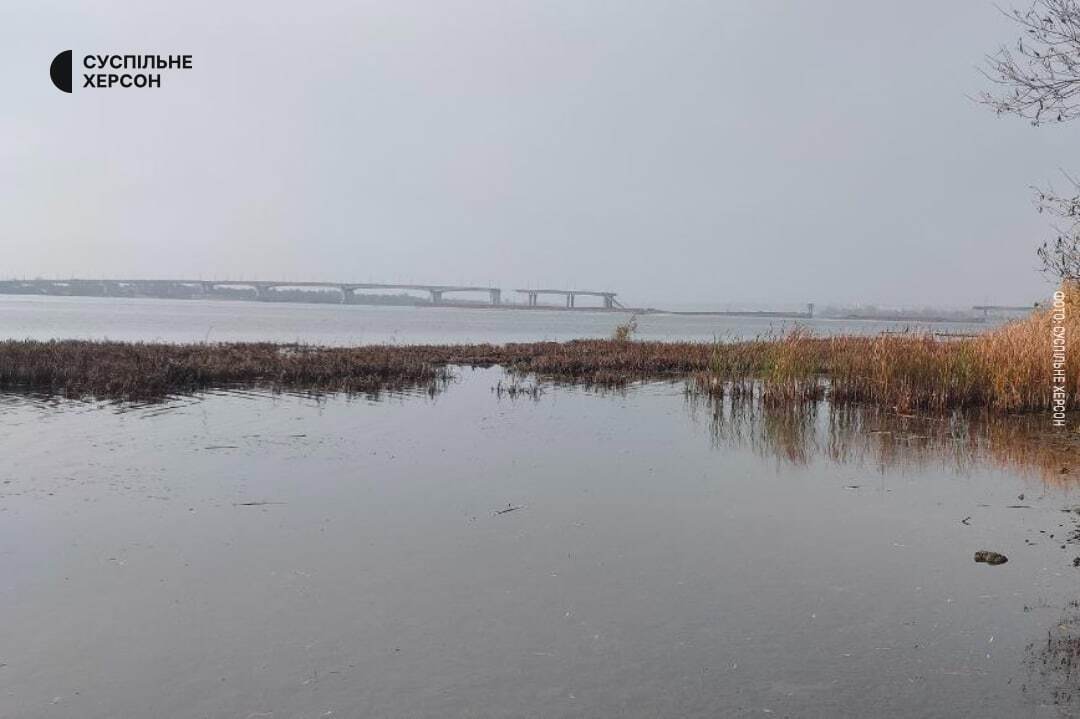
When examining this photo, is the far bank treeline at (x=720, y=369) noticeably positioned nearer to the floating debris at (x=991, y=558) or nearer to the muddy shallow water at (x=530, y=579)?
the muddy shallow water at (x=530, y=579)

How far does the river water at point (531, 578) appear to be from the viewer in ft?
12.5

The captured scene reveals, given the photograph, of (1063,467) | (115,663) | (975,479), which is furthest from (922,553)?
(115,663)

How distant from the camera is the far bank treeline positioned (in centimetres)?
1296

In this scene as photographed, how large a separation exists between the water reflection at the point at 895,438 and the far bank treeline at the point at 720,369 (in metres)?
0.61

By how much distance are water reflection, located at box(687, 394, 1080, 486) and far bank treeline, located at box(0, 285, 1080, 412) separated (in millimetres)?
607

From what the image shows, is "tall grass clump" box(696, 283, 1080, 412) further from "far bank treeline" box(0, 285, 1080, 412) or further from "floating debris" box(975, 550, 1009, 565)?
"floating debris" box(975, 550, 1009, 565)

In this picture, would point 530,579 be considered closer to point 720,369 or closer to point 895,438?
point 895,438

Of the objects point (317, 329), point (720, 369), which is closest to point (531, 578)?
point (720, 369)

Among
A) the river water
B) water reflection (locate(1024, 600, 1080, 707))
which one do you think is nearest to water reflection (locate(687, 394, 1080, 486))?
the river water

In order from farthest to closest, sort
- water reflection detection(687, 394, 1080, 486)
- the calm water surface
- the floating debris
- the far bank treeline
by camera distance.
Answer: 1. the calm water surface
2. the far bank treeline
3. water reflection detection(687, 394, 1080, 486)
4. the floating debris

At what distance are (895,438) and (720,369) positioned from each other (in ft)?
20.2

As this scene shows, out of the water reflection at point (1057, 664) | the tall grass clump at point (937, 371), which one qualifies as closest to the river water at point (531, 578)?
the water reflection at point (1057, 664)

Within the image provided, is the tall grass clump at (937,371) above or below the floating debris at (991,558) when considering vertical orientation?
above

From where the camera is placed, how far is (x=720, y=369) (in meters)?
16.8
